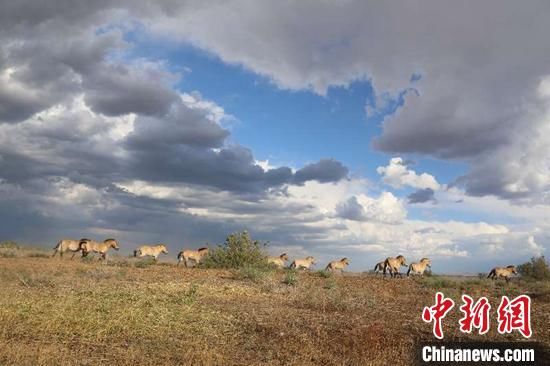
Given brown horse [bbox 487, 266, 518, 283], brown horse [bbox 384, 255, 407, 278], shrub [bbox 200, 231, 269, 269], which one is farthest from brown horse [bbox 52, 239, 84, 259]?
brown horse [bbox 487, 266, 518, 283]

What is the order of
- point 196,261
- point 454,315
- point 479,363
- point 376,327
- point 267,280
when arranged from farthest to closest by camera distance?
1. point 196,261
2. point 267,280
3. point 454,315
4. point 376,327
5. point 479,363

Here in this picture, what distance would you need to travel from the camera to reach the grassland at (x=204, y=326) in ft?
32.4

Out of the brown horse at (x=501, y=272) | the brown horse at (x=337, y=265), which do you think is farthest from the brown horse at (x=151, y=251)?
the brown horse at (x=501, y=272)

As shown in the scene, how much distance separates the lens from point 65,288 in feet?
60.0

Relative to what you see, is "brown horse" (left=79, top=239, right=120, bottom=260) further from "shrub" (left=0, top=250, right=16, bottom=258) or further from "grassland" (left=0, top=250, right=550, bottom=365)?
"grassland" (left=0, top=250, right=550, bottom=365)

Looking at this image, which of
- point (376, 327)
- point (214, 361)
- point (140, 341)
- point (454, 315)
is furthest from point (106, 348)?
point (454, 315)

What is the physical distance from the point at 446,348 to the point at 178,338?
19.2 feet

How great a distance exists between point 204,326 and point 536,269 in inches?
1449

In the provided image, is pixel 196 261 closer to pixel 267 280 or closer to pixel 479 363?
pixel 267 280

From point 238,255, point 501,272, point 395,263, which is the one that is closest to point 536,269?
point 501,272

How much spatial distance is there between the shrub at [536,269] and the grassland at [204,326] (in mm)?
23311

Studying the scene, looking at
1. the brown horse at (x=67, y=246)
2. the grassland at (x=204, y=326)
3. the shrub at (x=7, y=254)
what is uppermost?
the brown horse at (x=67, y=246)

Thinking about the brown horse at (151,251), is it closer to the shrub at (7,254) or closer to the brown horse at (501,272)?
the shrub at (7,254)

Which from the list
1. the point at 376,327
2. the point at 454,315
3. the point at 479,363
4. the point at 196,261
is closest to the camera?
the point at 479,363
